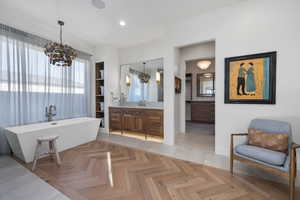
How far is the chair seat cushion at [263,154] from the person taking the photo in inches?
64.2

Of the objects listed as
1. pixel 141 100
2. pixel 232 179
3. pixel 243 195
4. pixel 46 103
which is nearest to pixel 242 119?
pixel 232 179

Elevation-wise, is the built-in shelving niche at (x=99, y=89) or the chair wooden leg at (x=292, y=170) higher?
the built-in shelving niche at (x=99, y=89)

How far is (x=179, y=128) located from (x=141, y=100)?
1642 millimetres

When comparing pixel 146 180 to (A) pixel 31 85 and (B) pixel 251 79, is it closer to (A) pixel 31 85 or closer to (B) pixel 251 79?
(B) pixel 251 79

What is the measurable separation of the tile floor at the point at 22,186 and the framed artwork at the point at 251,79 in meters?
3.19

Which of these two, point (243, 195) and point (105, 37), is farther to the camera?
point (105, 37)

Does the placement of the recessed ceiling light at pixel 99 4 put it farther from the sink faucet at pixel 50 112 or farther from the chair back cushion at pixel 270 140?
the chair back cushion at pixel 270 140

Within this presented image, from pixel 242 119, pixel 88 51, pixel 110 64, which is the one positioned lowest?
pixel 242 119

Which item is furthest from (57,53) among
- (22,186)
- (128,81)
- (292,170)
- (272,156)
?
(292,170)

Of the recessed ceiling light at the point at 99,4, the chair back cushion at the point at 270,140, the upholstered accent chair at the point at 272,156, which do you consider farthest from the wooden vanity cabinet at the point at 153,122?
Result: the recessed ceiling light at the point at 99,4

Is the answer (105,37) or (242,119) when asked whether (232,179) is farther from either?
(105,37)

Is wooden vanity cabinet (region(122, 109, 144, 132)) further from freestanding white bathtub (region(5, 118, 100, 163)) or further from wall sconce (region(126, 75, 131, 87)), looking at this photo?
wall sconce (region(126, 75, 131, 87))

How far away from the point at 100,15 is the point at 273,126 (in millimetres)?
3862

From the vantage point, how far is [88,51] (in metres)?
4.48
